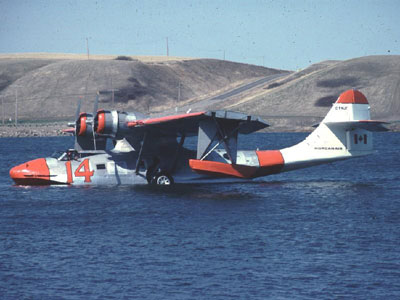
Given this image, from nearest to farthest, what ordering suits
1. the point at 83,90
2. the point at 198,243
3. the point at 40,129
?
the point at 198,243, the point at 40,129, the point at 83,90

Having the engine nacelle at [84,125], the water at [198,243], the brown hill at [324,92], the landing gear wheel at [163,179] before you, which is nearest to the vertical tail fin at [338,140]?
the water at [198,243]

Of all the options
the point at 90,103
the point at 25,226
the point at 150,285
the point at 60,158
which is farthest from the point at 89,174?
the point at 90,103

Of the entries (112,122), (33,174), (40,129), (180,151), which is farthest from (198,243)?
(40,129)

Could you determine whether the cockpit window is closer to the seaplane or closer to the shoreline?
the seaplane

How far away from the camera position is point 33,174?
1608 inches

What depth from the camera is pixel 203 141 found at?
130 ft

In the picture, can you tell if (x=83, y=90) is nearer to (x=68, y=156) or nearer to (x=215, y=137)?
(x=68, y=156)

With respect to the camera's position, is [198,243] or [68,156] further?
[68,156]

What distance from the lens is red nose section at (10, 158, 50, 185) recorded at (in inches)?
1609

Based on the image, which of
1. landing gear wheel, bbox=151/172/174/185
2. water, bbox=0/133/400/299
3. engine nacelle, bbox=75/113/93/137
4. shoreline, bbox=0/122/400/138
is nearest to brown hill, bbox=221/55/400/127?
shoreline, bbox=0/122/400/138

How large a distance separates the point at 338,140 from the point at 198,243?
1997 cm

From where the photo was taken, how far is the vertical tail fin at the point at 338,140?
44000 mm

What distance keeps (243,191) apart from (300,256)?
59.2 feet

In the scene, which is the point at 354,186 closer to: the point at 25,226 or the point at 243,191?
the point at 243,191
